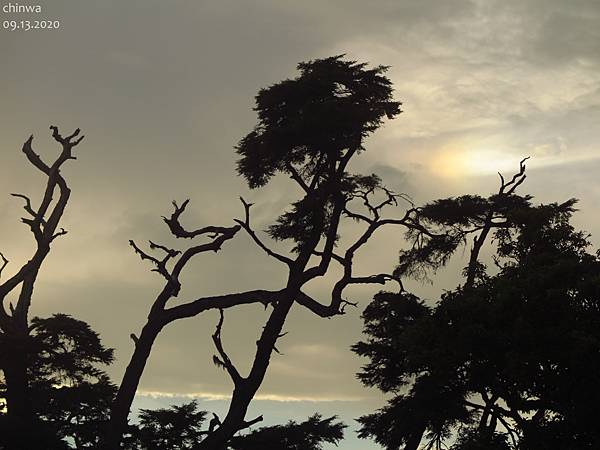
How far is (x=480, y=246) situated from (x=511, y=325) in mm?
9596

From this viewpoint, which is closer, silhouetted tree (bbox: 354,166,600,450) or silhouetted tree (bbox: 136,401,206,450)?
silhouetted tree (bbox: 354,166,600,450)

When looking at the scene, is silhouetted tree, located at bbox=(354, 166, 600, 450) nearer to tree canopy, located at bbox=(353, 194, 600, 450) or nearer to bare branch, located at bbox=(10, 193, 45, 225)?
tree canopy, located at bbox=(353, 194, 600, 450)

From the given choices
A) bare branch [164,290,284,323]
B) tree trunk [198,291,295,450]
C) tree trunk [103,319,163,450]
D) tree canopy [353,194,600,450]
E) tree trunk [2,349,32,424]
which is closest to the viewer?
tree canopy [353,194,600,450]

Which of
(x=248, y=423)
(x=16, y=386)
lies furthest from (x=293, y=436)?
(x=16, y=386)

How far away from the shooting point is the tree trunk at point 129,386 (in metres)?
31.5

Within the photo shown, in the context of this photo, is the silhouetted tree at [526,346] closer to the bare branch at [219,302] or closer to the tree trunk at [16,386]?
the bare branch at [219,302]

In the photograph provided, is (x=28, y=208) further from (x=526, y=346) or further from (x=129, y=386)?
(x=526, y=346)

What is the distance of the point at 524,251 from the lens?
2822 centimetres

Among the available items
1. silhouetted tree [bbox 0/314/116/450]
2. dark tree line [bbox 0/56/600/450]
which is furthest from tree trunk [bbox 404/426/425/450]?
silhouetted tree [bbox 0/314/116/450]

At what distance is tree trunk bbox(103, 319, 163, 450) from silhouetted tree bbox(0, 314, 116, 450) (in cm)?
120

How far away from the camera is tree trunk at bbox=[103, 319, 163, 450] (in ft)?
103

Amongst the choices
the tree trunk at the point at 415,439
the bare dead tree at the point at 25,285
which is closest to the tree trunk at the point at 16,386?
the bare dead tree at the point at 25,285

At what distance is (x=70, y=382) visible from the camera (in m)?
33.7

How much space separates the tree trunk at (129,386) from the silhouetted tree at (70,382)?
1.20 metres
